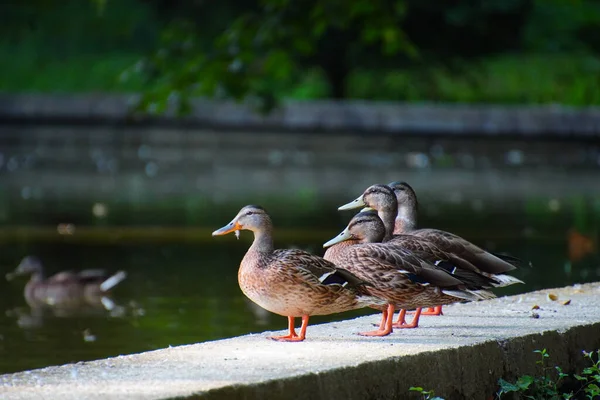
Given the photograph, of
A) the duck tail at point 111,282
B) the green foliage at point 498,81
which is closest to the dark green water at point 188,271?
the duck tail at point 111,282

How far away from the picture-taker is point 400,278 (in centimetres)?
575

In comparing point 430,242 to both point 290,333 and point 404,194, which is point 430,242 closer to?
point 404,194

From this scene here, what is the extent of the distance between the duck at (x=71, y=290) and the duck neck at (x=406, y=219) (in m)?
3.39

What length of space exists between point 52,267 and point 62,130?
1299cm

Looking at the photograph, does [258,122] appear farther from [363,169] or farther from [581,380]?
[581,380]

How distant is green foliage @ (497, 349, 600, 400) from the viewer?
540 centimetres

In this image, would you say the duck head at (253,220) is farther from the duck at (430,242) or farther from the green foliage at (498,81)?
the green foliage at (498,81)

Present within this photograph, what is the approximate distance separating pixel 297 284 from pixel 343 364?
0.67 metres

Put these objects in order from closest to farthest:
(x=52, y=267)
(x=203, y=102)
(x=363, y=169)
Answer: (x=52, y=267), (x=363, y=169), (x=203, y=102)

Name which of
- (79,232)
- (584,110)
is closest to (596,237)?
(79,232)

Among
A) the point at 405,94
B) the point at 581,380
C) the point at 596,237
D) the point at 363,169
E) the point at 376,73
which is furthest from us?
the point at 405,94

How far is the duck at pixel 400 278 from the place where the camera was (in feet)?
18.9

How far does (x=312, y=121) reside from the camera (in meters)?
22.7

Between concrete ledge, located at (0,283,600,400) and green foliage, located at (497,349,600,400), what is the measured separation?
52 millimetres
